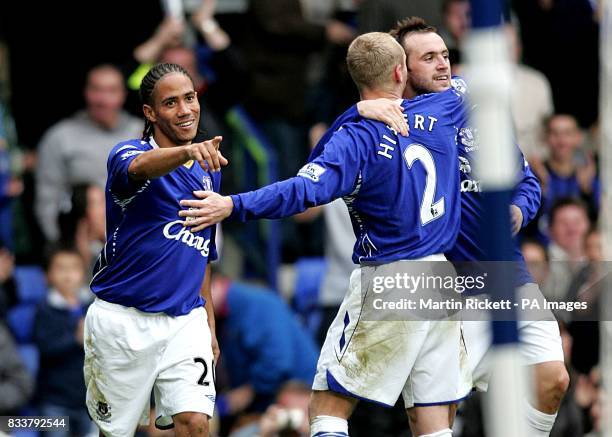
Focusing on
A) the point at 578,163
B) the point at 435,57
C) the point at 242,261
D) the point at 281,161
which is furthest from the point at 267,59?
the point at 435,57

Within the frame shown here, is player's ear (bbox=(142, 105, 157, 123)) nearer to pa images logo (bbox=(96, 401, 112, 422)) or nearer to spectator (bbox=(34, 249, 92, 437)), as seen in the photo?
pa images logo (bbox=(96, 401, 112, 422))

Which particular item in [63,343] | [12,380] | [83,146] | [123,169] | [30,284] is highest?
[83,146]

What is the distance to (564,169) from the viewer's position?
14328 mm

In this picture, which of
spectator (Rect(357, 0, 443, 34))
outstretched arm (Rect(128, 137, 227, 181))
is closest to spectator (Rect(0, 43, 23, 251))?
spectator (Rect(357, 0, 443, 34))

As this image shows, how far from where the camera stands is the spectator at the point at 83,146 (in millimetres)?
13094

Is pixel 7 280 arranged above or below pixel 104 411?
above

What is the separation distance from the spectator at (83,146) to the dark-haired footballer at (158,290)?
162 inches

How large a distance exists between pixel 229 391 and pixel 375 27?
3303mm

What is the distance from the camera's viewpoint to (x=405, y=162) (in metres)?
8.77

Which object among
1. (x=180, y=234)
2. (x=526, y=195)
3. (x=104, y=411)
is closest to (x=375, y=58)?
(x=526, y=195)

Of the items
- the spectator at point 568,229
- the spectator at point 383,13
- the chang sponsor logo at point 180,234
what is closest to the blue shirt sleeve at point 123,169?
the chang sponsor logo at point 180,234

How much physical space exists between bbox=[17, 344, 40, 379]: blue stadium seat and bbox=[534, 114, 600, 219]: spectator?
15.3 feet

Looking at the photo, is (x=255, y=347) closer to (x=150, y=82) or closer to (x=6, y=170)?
(x=6, y=170)

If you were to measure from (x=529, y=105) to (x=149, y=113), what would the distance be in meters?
6.44
